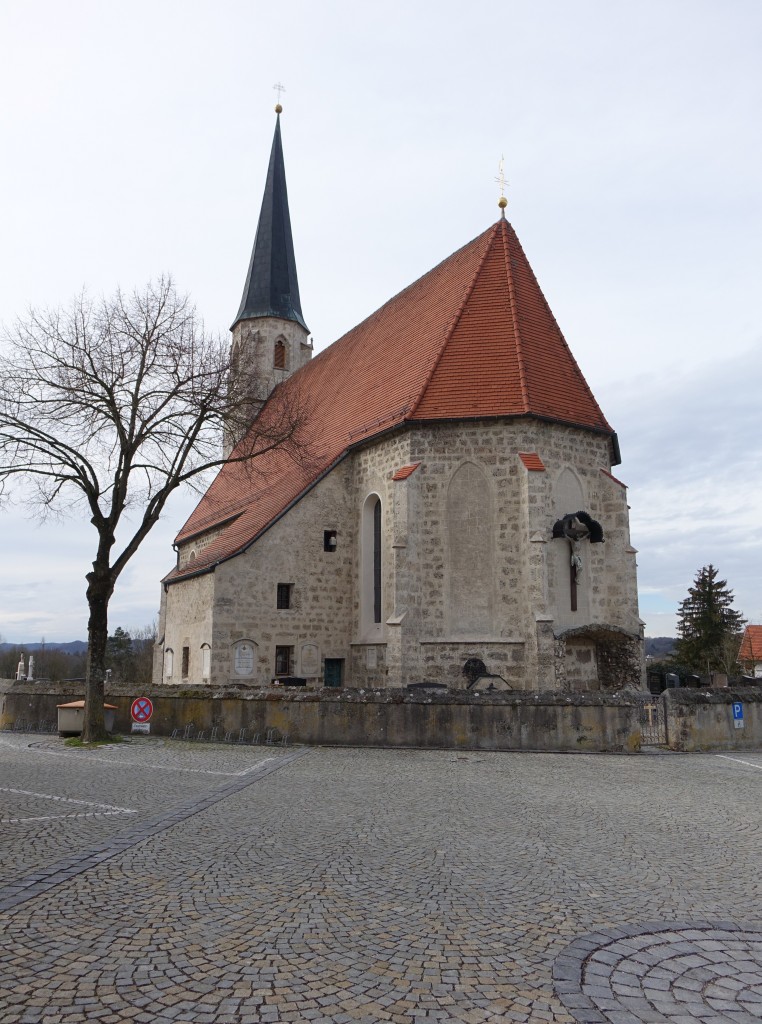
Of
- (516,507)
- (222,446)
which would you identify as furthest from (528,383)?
(222,446)

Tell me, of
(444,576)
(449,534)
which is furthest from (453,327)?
(444,576)

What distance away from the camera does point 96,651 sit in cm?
1398

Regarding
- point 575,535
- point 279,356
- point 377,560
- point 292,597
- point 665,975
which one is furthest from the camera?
point 279,356

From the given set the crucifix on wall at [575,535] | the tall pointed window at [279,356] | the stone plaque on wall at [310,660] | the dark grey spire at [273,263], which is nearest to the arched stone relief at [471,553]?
the crucifix on wall at [575,535]

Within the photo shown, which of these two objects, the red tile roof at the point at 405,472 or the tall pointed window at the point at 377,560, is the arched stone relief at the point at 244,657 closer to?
the tall pointed window at the point at 377,560

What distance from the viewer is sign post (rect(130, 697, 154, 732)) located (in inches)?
537

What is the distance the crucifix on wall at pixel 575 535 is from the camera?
18.2m

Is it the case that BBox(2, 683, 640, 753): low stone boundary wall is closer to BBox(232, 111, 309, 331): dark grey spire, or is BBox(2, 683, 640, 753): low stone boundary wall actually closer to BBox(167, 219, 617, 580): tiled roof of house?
BBox(167, 219, 617, 580): tiled roof of house

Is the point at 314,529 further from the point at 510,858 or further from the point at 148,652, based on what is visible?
the point at 148,652

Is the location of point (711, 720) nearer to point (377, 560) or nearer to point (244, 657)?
point (377, 560)

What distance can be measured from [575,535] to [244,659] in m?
8.78

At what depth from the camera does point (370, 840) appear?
6102 millimetres

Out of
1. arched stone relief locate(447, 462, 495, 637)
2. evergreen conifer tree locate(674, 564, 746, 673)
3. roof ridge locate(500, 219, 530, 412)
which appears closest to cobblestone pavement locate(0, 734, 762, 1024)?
arched stone relief locate(447, 462, 495, 637)

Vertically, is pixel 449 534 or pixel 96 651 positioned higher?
pixel 449 534
